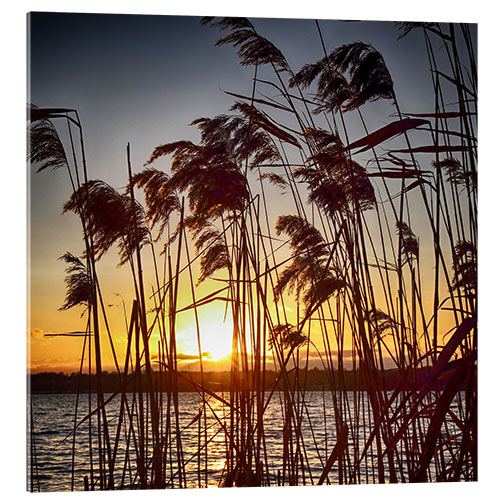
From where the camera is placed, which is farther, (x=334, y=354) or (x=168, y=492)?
(x=334, y=354)

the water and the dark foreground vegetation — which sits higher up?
the dark foreground vegetation

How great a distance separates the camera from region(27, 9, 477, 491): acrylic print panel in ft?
9.14

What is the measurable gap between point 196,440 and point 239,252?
32.2 inches

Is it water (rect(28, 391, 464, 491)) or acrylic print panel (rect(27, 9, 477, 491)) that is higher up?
acrylic print panel (rect(27, 9, 477, 491))

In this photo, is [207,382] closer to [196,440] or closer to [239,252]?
[196,440]

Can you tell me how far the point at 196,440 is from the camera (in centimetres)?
290

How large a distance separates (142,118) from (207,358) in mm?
1094

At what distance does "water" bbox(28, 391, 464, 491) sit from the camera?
2713 mm

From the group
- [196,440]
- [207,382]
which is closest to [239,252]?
[207,382]

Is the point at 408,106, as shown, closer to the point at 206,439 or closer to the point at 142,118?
the point at 142,118
